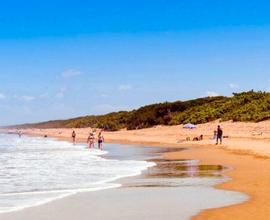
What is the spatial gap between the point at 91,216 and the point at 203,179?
7452 mm

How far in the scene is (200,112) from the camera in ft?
244

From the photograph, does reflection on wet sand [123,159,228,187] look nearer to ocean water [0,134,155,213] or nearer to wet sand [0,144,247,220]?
wet sand [0,144,247,220]

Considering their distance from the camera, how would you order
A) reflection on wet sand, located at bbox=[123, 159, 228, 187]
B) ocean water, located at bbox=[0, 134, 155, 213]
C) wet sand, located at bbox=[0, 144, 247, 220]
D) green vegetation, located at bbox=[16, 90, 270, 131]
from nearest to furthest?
wet sand, located at bbox=[0, 144, 247, 220] → ocean water, located at bbox=[0, 134, 155, 213] → reflection on wet sand, located at bbox=[123, 159, 228, 187] → green vegetation, located at bbox=[16, 90, 270, 131]

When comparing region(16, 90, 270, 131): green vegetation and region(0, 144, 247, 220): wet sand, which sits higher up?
region(16, 90, 270, 131): green vegetation

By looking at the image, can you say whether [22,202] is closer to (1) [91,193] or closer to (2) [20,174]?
(1) [91,193]

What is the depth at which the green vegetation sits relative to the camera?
208ft

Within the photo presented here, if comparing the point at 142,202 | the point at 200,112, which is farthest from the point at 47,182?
the point at 200,112

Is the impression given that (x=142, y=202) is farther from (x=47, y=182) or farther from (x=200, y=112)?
(x=200, y=112)

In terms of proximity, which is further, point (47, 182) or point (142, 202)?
point (47, 182)

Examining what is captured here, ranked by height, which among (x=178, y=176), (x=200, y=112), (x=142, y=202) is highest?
(x=200, y=112)

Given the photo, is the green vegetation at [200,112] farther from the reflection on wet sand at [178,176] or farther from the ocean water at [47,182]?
the ocean water at [47,182]

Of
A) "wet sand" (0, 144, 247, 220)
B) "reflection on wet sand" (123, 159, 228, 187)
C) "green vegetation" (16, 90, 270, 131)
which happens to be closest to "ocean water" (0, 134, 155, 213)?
"wet sand" (0, 144, 247, 220)

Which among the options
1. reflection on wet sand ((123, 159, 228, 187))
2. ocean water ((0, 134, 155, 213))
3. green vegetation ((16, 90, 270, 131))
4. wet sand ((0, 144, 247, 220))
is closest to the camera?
wet sand ((0, 144, 247, 220))

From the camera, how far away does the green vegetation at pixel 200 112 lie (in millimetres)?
63356
